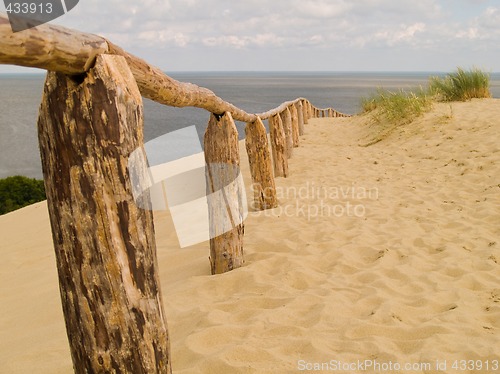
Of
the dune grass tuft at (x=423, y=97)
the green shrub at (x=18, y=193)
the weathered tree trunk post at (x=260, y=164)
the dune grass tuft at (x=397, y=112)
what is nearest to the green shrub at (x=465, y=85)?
the dune grass tuft at (x=423, y=97)

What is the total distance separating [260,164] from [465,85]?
882 cm

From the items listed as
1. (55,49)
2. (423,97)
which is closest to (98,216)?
(55,49)

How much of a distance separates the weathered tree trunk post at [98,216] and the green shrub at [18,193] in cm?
1141

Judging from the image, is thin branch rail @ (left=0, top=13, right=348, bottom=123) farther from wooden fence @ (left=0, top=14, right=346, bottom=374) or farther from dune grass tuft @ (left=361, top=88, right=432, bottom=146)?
dune grass tuft @ (left=361, top=88, right=432, bottom=146)

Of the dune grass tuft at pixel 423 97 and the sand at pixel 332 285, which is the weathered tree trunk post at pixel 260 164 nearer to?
the sand at pixel 332 285

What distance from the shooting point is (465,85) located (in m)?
12.1

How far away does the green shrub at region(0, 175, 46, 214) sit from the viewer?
11.8 m

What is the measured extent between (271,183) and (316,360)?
3.53 meters

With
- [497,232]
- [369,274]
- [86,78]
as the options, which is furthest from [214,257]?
[497,232]

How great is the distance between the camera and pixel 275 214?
5.48 metres

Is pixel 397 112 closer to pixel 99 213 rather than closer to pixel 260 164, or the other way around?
pixel 260 164


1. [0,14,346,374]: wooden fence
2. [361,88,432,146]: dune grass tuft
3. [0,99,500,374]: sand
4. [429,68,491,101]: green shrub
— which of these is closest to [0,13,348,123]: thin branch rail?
[0,14,346,374]: wooden fence

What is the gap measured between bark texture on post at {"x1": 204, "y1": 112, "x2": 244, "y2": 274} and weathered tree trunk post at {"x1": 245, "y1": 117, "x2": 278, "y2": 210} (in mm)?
1843

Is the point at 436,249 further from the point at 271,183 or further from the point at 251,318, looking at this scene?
the point at 271,183
